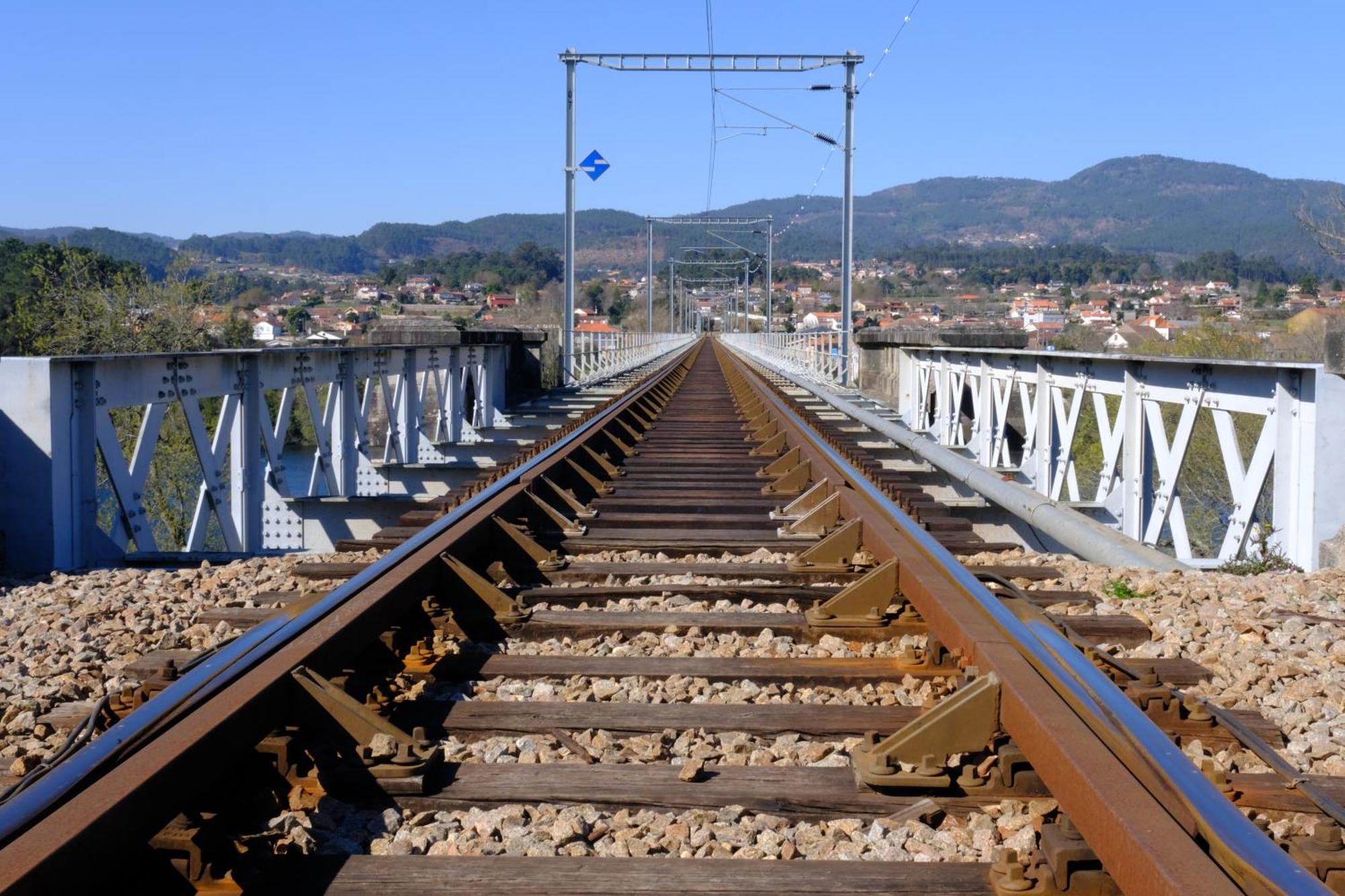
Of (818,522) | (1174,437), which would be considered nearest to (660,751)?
(818,522)

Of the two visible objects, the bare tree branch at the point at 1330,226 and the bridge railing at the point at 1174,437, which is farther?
the bare tree branch at the point at 1330,226

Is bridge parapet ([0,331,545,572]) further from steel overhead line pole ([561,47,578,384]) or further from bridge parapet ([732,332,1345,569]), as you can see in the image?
steel overhead line pole ([561,47,578,384])

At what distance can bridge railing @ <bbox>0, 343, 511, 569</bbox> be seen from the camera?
19.9 ft

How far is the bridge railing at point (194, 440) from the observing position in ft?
19.9

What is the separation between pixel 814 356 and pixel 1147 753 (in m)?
30.6

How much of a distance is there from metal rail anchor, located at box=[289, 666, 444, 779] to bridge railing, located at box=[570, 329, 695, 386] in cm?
2185

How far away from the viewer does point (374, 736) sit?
10.1 ft

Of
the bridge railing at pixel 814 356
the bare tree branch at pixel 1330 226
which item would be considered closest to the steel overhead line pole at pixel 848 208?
the bridge railing at pixel 814 356

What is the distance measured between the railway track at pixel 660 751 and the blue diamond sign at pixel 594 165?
2288 cm

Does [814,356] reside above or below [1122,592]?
above

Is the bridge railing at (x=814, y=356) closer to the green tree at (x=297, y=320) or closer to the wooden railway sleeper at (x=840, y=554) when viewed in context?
the wooden railway sleeper at (x=840, y=554)

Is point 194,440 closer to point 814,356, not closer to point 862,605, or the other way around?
point 862,605

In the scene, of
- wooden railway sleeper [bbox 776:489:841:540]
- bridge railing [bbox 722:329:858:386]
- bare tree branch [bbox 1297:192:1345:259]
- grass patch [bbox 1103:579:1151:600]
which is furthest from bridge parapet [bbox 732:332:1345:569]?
bare tree branch [bbox 1297:192:1345:259]

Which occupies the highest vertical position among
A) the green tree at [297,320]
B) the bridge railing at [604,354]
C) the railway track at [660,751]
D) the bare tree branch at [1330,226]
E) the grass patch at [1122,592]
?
the bare tree branch at [1330,226]
